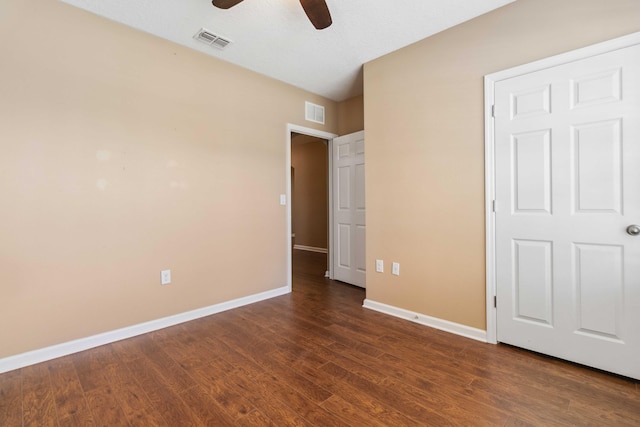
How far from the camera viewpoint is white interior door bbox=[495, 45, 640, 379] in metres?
1.75

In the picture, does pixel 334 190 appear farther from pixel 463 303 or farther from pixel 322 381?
pixel 322 381

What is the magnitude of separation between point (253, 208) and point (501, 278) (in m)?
2.46

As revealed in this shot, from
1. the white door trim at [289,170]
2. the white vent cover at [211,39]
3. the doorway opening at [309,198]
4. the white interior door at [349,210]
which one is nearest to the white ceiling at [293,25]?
the white vent cover at [211,39]

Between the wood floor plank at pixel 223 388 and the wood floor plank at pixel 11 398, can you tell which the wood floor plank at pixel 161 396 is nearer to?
the wood floor plank at pixel 223 388

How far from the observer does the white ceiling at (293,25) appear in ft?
7.06

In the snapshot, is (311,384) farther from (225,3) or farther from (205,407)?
(225,3)

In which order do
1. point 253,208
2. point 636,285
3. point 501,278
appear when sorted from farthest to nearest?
point 253,208
point 501,278
point 636,285

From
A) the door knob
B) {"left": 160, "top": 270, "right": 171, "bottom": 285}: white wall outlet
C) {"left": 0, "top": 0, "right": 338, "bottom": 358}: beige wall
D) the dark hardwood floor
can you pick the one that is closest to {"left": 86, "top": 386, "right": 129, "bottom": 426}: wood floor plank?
the dark hardwood floor

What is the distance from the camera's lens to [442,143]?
8.21ft

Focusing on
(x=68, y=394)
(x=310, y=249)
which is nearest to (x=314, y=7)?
(x=68, y=394)

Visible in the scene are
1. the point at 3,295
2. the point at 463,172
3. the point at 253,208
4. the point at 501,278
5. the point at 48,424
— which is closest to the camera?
the point at 48,424

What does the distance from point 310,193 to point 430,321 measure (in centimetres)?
478

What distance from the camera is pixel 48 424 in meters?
1.45

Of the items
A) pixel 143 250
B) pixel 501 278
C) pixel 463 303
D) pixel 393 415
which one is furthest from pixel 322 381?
pixel 143 250
